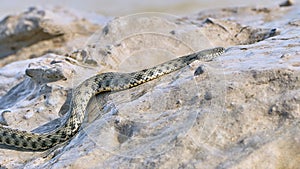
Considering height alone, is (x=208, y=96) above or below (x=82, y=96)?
above

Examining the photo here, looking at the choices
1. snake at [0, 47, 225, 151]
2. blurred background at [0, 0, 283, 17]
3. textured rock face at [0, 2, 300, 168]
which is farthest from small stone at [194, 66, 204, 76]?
blurred background at [0, 0, 283, 17]

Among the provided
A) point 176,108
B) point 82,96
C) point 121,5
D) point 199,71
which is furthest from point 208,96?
point 121,5

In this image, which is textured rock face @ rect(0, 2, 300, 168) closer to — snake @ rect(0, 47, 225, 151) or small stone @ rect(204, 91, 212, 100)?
small stone @ rect(204, 91, 212, 100)

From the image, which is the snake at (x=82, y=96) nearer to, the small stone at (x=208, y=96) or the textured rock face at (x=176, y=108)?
the textured rock face at (x=176, y=108)

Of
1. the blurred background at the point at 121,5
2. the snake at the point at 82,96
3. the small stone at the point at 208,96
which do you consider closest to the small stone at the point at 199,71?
the small stone at the point at 208,96

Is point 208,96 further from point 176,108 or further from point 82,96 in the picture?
point 82,96

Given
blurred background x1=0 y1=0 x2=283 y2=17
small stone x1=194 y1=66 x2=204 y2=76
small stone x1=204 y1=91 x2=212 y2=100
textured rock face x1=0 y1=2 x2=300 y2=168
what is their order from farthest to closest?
blurred background x1=0 y1=0 x2=283 y2=17 → small stone x1=194 y1=66 x2=204 y2=76 → small stone x1=204 y1=91 x2=212 y2=100 → textured rock face x1=0 y1=2 x2=300 y2=168
